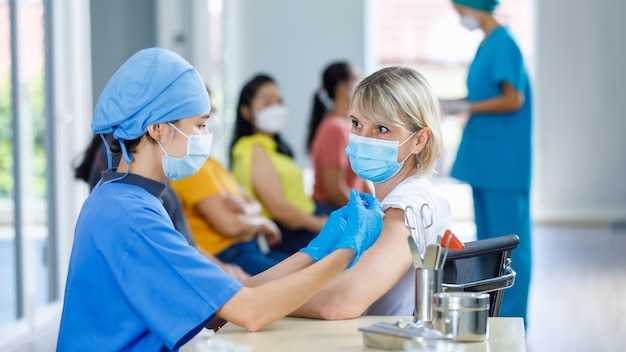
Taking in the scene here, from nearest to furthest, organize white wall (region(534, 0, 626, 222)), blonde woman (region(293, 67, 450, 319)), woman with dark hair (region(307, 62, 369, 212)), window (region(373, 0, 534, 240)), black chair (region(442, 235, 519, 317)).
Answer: black chair (region(442, 235, 519, 317)), blonde woman (region(293, 67, 450, 319)), woman with dark hair (region(307, 62, 369, 212)), white wall (region(534, 0, 626, 222)), window (region(373, 0, 534, 240))

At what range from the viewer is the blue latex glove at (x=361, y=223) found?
1.62 metres

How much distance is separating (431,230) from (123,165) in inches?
25.5

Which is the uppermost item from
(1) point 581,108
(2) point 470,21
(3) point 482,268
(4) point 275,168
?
(2) point 470,21

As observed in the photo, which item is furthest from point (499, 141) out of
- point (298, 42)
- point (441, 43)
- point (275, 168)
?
point (441, 43)

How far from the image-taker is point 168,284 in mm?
1537

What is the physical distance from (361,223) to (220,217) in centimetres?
165

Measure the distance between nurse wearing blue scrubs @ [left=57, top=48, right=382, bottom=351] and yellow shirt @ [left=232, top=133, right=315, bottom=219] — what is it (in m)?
2.20

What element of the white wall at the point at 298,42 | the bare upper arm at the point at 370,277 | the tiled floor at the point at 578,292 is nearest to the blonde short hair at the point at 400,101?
the bare upper arm at the point at 370,277

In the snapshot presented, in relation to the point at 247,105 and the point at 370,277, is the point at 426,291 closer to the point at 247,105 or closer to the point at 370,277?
the point at 370,277

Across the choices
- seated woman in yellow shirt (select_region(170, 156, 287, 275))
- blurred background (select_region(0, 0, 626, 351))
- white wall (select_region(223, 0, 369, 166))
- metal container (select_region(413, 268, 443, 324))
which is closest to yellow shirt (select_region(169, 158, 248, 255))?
seated woman in yellow shirt (select_region(170, 156, 287, 275))

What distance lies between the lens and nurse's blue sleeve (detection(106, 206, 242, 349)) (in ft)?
5.01

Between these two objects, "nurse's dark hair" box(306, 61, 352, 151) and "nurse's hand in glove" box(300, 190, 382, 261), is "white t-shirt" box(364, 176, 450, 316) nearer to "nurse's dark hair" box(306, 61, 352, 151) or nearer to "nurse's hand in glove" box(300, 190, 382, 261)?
"nurse's hand in glove" box(300, 190, 382, 261)

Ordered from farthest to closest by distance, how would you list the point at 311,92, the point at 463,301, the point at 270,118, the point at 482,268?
the point at 311,92 → the point at 270,118 → the point at 482,268 → the point at 463,301

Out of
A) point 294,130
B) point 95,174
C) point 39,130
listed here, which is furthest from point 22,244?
point 294,130
